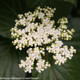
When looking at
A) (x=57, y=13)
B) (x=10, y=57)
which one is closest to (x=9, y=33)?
(x=10, y=57)

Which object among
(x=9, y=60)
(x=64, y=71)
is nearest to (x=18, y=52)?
(x=9, y=60)

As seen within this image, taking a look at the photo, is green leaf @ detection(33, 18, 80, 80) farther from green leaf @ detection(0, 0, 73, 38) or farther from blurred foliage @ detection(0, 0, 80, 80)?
green leaf @ detection(0, 0, 73, 38)

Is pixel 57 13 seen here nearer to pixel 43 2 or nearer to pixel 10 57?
pixel 43 2

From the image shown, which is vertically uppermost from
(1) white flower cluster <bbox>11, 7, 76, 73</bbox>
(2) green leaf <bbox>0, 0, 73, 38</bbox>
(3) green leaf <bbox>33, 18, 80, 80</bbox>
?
(2) green leaf <bbox>0, 0, 73, 38</bbox>

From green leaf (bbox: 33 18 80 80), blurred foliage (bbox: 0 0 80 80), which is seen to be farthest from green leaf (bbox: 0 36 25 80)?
green leaf (bbox: 33 18 80 80)

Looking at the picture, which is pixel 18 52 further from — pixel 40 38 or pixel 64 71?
pixel 64 71

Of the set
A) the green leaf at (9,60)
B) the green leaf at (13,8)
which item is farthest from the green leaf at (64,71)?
the green leaf at (13,8)
